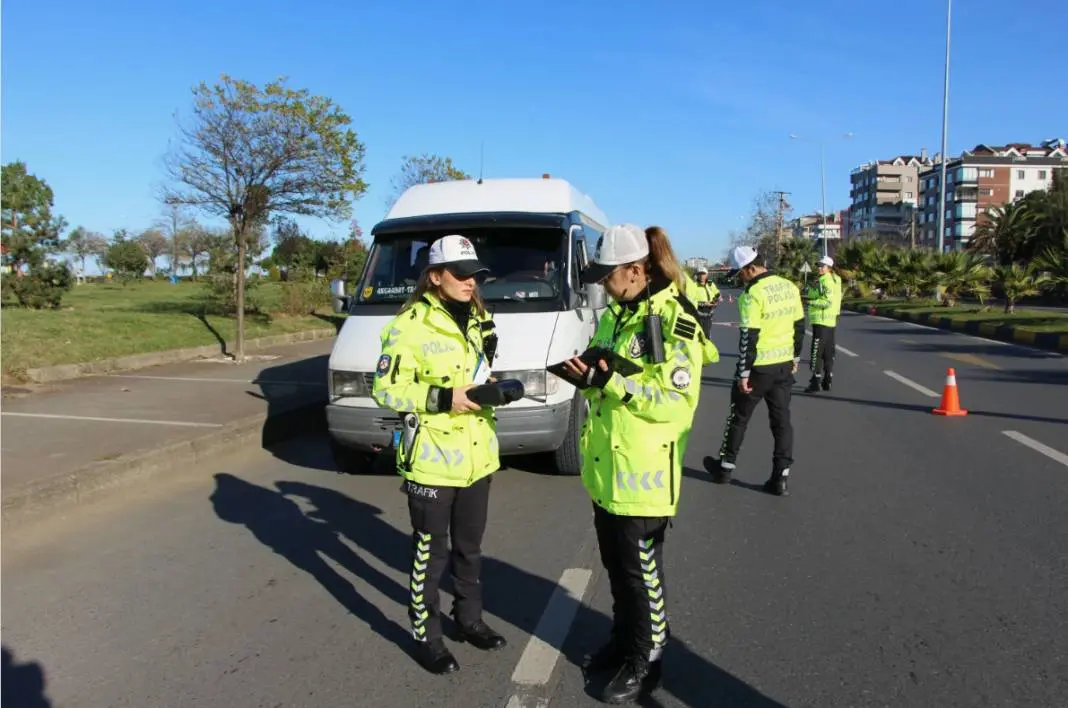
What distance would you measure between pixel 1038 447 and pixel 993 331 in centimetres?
1619

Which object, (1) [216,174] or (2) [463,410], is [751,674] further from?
(1) [216,174]

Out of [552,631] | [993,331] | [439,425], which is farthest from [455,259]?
[993,331]

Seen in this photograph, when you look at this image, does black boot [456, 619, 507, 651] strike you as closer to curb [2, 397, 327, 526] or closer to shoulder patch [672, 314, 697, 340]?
shoulder patch [672, 314, 697, 340]

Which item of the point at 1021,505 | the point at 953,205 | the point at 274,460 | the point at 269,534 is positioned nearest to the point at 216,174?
the point at 274,460

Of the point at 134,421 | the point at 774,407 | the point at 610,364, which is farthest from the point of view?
the point at 134,421

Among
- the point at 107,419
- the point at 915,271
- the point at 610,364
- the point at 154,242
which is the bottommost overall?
the point at 107,419

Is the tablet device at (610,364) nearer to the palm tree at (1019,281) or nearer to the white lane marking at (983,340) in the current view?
the white lane marking at (983,340)

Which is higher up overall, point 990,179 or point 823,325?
point 990,179

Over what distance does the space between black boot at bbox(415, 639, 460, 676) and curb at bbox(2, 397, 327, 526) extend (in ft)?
11.7

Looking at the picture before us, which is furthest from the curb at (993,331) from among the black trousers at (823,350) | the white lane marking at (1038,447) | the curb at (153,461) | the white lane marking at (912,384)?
the curb at (153,461)

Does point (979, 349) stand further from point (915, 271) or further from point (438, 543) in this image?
point (915, 271)

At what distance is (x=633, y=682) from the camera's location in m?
3.37

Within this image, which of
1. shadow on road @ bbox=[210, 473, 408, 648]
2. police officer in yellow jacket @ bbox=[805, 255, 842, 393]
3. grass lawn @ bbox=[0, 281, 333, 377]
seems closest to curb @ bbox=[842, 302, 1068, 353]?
police officer in yellow jacket @ bbox=[805, 255, 842, 393]

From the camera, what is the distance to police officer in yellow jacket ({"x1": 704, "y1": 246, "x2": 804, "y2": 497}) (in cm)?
650
